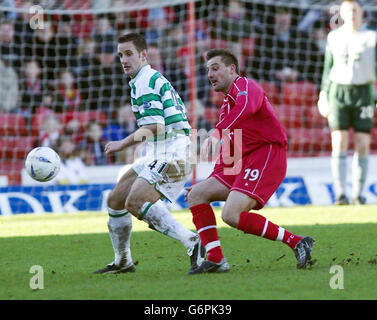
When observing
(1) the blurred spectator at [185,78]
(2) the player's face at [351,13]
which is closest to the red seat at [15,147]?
(1) the blurred spectator at [185,78]

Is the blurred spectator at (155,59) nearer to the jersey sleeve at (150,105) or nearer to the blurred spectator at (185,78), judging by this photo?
the blurred spectator at (185,78)

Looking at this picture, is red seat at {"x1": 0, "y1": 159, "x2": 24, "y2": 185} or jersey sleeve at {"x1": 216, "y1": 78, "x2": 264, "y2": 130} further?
red seat at {"x1": 0, "y1": 159, "x2": 24, "y2": 185}

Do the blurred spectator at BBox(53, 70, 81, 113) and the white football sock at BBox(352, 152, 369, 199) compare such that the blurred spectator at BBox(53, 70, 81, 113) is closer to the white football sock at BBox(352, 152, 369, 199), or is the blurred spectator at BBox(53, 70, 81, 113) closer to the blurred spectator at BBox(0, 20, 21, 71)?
the blurred spectator at BBox(0, 20, 21, 71)

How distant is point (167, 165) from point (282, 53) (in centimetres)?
1014

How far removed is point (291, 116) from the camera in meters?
15.9

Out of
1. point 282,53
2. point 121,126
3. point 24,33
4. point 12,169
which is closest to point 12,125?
point 12,169

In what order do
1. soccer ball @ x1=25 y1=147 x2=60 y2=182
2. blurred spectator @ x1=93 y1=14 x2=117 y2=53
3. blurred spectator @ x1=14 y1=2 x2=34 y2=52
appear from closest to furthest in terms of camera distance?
soccer ball @ x1=25 y1=147 x2=60 y2=182
blurred spectator @ x1=14 y1=2 x2=34 y2=52
blurred spectator @ x1=93 y1=14 x2=117 y2=53

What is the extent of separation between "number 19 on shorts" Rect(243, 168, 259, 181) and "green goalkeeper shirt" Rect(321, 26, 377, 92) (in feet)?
19.0

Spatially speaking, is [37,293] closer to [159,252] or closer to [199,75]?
[159,252]

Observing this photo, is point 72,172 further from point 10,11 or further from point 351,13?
point 351,13

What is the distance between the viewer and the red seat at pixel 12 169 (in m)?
13.5

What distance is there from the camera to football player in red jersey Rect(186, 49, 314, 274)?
6492mm

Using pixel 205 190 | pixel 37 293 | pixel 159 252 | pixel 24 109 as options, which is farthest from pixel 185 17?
pixel 37 293

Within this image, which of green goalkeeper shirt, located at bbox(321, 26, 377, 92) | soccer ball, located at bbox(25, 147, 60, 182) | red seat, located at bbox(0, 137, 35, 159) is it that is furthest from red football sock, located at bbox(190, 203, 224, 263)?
red seat, located at bbox(0, 137, 35, 159)
